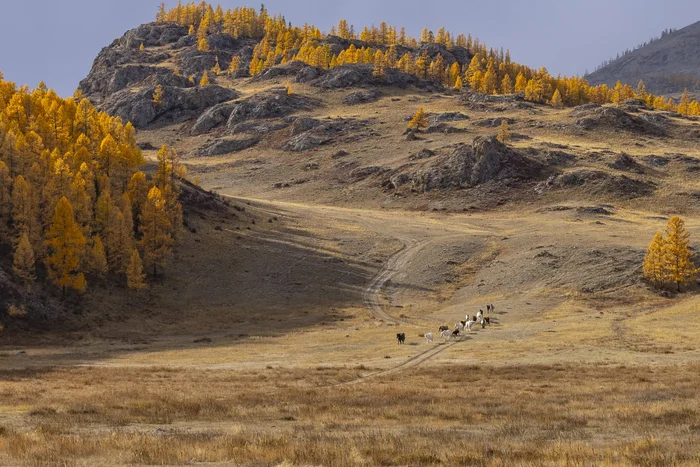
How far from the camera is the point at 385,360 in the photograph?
44594 mm

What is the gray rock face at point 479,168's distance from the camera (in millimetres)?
138875

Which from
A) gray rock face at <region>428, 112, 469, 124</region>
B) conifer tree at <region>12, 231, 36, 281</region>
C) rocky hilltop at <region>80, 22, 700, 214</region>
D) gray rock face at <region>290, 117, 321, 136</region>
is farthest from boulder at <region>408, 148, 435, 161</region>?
conifer tree at <region>12, 231, 36, 281</region>

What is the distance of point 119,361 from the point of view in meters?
47.4

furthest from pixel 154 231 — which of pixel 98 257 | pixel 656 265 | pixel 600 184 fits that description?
pixel 600 184

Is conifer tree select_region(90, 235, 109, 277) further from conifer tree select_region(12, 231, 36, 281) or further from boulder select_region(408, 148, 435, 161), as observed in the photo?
boulder select_region(408, 148, 435, 161)

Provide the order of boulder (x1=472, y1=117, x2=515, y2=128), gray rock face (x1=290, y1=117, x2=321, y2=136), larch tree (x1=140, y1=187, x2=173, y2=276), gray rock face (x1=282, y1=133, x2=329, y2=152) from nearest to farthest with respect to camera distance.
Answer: larch tree (x1=140, y1=187, x2=173, y2=276)
gray rock face (x1=282, y1=133, x2=329, y2=152)
boulder (x1=472, y1=117, x2=515, y2=128)
gray rock face (x1=290, y1=117, x2=321, y2=136)

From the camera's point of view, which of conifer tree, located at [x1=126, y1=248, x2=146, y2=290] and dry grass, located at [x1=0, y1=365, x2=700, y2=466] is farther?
conifer tree, located at [x1=126, y1=248, x2=146, y2=290]

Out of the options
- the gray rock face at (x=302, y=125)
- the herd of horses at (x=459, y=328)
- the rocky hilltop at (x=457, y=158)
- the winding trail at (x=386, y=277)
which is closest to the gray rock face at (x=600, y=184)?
the rocky hilltop at (x=457, y=158)

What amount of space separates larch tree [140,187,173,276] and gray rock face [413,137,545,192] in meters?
75.5

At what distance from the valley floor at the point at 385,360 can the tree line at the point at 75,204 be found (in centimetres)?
875

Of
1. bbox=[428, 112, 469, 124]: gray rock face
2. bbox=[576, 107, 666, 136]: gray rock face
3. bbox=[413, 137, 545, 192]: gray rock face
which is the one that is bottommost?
bbox=[413, 137, 545, 192]: gray rock face

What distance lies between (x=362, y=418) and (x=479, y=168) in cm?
12493

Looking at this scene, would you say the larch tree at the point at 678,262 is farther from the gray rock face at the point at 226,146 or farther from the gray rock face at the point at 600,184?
the gray rock face at the point at 226,146

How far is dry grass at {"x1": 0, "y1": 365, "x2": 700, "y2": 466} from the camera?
14.3m
